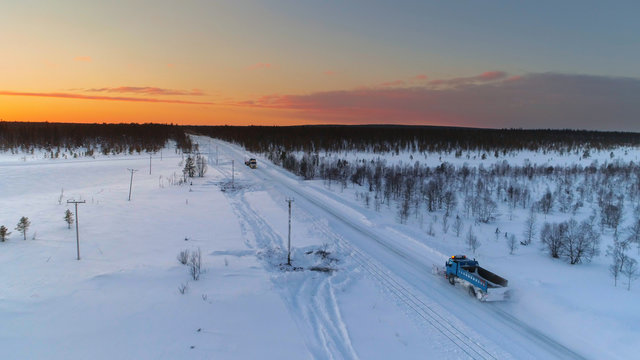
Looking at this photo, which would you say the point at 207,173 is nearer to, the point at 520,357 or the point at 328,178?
the point at 328,178

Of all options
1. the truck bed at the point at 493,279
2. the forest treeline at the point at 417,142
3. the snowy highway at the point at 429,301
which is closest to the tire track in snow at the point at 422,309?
the snowy highway at the point at 429,301

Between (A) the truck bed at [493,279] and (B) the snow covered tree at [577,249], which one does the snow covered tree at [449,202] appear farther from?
(A) the truck bed at [493,279]

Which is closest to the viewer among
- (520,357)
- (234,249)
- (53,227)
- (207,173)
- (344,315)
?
(520,357)

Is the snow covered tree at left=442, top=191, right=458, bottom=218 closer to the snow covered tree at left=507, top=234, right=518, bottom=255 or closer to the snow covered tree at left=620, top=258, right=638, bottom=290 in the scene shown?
the snow covered tree at left=507, top=234, right=518, bottom=255

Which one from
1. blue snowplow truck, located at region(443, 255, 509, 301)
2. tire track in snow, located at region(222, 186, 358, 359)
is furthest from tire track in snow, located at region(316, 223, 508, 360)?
tire track in snow, located at region(222, 186, 358, 359)

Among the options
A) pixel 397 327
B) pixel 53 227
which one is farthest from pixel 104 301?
pixel 53 227
